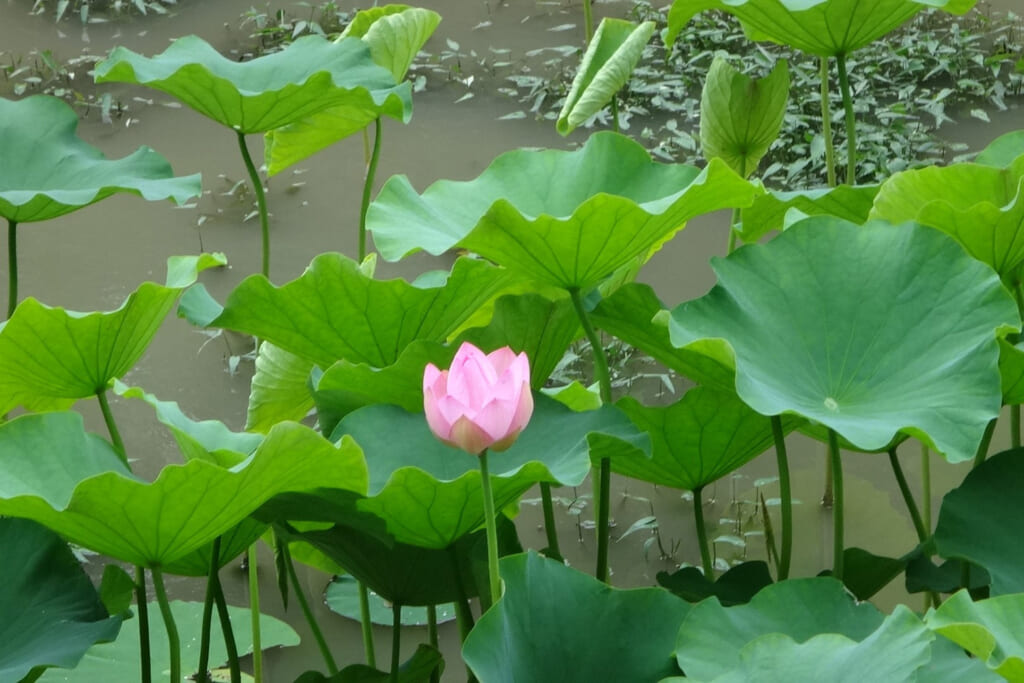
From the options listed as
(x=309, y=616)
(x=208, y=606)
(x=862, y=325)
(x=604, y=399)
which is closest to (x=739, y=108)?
(x=604, y=399)

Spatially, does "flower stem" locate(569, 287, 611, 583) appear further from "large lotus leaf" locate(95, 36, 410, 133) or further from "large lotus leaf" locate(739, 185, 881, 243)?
"large lotus leaf" locate(95, 36, 410, 133)

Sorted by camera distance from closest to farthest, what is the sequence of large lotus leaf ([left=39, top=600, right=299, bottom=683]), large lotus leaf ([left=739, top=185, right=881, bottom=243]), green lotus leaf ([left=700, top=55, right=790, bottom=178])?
1. large lotus leaf ([left=739, top=185, right=881, bottom=243])
2. large lotus leaf ([left=39, top=600, right=299, bottom=683])
3. green lotus leaf ([left=700, top=55, right=790, bottom=178])

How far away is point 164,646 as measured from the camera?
217cm

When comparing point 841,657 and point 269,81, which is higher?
point 269,81

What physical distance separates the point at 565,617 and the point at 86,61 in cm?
358

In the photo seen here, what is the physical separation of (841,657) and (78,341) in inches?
36.1

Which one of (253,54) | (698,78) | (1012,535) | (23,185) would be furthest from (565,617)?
(253,54)

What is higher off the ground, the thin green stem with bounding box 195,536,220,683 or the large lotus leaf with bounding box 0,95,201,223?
the large lotus leaf with bounding box 0,95,201,223

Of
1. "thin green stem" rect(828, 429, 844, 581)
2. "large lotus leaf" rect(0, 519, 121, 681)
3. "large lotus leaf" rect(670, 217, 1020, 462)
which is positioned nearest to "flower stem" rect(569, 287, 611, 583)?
"large lotus leaf" rect(670, 217, 1020, 462)

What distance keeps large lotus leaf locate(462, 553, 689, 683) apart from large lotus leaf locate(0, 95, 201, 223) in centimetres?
88

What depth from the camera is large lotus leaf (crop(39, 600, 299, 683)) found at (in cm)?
207

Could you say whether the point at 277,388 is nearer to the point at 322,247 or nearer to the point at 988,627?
the point at 988,627

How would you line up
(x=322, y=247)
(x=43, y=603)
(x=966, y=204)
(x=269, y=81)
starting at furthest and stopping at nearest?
(x=322, y=247)
(x=269, y=81)
(x=966, y=204)
(x=43, y=603)

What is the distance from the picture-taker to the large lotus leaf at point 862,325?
132 centimetres
